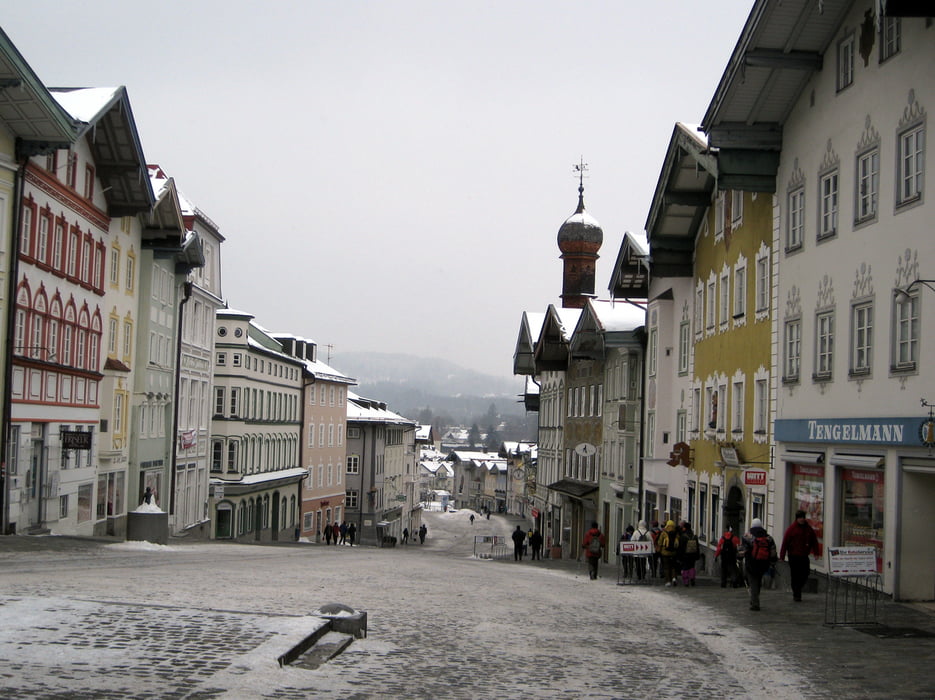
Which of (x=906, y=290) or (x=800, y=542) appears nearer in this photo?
(x=800, y=542)

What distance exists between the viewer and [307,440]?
81.2 m

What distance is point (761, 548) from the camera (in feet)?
66.4

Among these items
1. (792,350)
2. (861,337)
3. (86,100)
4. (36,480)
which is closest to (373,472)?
(36,480)

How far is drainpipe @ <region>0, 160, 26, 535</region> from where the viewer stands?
31188mm

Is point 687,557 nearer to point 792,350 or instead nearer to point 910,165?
point 792,350

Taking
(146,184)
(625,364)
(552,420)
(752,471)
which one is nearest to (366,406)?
(552,420)

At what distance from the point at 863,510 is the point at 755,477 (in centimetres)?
495

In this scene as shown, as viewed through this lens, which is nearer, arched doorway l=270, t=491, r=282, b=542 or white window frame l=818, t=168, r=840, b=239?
white window frame l=818, t=168, r=840, b=239

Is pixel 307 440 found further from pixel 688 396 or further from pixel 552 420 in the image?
pixel 688 396

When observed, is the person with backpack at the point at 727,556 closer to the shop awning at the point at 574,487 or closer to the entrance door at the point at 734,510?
the entrance door at the point at 734,510

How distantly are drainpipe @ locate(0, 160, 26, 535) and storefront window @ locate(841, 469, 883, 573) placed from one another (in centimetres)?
1981

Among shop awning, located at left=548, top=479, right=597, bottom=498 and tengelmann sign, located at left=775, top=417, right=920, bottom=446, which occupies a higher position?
tengelmann sign, located at left=775, top=417, right=920, bottom=446

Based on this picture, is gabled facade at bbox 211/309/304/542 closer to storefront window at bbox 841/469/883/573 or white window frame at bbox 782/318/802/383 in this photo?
white window frame at bbox 782/318/802/383

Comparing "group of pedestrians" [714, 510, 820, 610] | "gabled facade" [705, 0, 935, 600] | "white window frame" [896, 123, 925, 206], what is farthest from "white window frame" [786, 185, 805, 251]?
"group of pedestrians" [714, 510, 820, 610]
